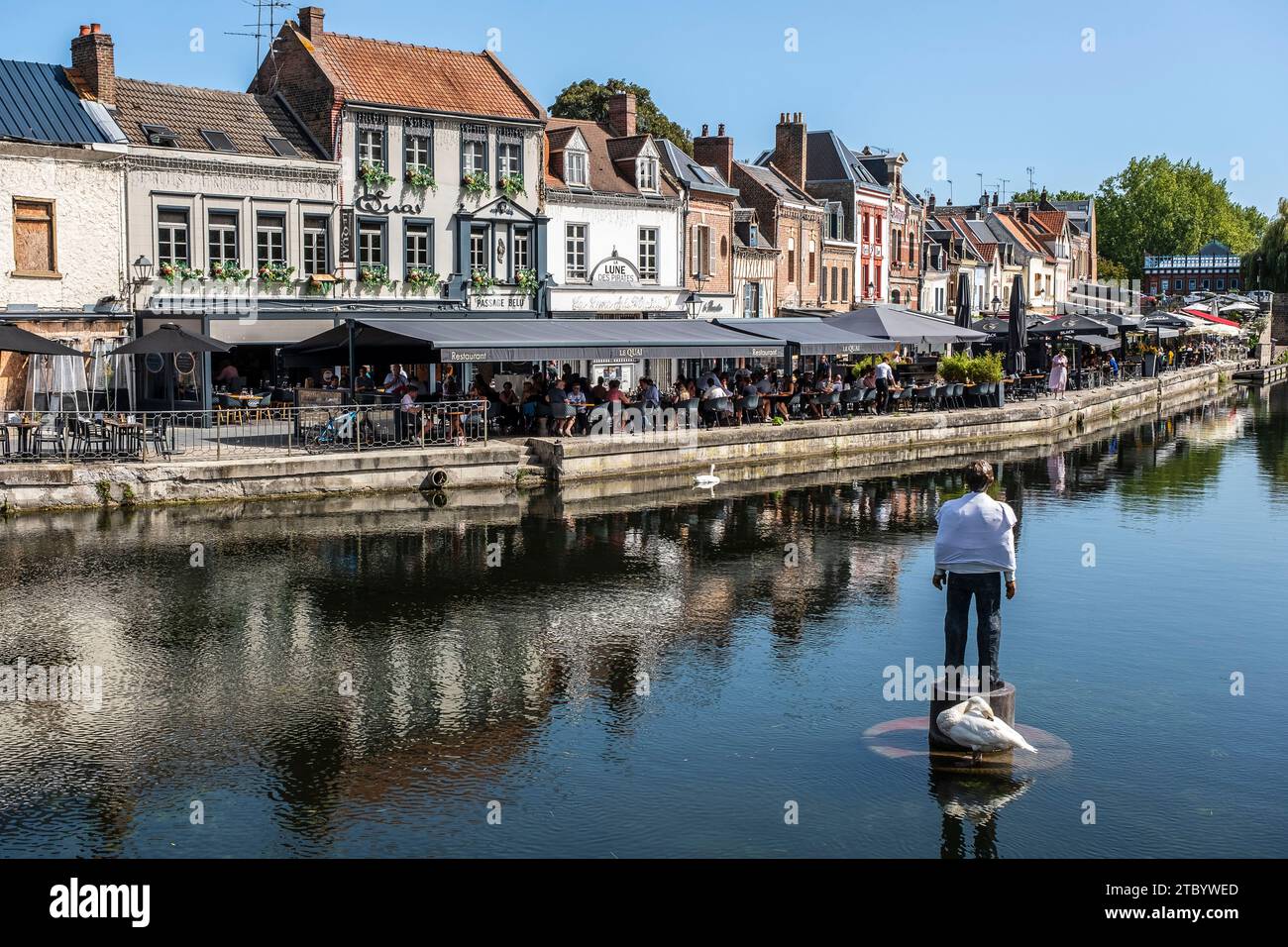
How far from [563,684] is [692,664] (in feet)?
4.73

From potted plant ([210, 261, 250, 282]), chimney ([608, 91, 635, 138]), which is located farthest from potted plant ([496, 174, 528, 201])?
potted plant ([210, 261, 250, 282])

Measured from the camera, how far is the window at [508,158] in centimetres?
3909

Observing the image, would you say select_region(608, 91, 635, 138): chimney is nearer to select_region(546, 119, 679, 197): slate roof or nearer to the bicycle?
select_region(546, 119, 679, 197): slate roof

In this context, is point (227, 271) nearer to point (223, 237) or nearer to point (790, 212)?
point (223, 237)

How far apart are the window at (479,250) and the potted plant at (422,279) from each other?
142cm

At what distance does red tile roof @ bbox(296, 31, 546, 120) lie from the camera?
3625cm

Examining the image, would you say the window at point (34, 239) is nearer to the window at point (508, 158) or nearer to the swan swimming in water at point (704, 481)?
the window at point (508, 158)

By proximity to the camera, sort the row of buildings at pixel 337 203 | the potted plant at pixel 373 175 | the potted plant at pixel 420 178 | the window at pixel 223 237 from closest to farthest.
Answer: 1. the row of buildings at pixel 337 203
2. the window at pixel 223 237
3. the potted plant at pixel 373 175
4. the potted plant at pixel 420 178

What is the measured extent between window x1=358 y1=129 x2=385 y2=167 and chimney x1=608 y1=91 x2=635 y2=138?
11767mm

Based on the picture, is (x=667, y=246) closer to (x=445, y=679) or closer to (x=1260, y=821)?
(x=445, y=679)

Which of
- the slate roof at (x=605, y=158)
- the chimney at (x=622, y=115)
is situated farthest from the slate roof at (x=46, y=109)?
the chimney at (x=622, y=115)

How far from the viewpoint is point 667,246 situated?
45344mm

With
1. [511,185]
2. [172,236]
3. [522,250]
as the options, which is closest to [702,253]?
[522,250]

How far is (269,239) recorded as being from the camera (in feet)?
112
